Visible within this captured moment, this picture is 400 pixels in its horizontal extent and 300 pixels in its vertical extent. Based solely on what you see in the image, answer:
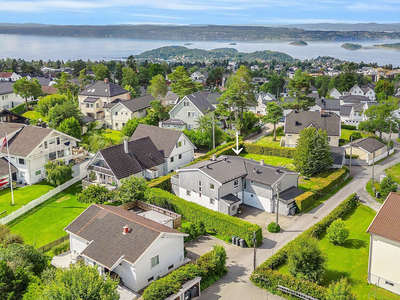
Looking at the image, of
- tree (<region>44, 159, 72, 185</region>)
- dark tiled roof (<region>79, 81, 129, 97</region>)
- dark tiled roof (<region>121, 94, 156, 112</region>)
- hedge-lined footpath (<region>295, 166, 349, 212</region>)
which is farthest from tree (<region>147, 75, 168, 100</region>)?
hedge-lined footpath (<region>295, 166, 349, 212</region>)

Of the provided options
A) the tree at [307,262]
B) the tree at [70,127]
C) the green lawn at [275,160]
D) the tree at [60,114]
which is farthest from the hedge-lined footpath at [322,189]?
the tree at [60,114]

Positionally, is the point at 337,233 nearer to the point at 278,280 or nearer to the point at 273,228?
the point at 273,228

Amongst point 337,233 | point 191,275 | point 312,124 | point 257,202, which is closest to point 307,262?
point 337,233

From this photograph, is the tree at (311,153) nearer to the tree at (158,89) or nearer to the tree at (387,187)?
the tree at (387,187)

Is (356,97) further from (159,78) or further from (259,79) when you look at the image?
(259,79)

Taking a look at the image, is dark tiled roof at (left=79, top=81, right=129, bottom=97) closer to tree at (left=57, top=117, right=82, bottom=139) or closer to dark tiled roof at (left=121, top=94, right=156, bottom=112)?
dark tiled roof at (left=121, top=94, right=156, bottom=112)
